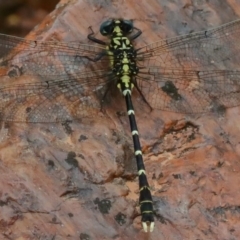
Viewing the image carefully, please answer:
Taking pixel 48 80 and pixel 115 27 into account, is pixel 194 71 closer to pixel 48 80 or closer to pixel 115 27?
pixel 115 27

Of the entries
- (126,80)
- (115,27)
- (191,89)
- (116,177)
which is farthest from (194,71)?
(116,177)

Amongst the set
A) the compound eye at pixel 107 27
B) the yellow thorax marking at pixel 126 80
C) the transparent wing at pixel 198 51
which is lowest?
the yellow thorax marking at pixel 126 80

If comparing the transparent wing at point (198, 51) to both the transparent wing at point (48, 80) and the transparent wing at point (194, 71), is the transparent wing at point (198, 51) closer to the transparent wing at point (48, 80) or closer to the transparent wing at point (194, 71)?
the transparent wing at point (194, 71)

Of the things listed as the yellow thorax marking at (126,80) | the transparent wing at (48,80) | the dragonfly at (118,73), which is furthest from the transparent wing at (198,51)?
the transparent wing at (48,80)

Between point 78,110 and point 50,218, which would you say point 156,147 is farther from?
point 50,218

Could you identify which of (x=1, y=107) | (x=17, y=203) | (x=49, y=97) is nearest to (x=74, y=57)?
(x=49, y=97)

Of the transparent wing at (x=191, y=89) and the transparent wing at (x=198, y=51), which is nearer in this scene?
the transparent wing at (x=191, y=89)
